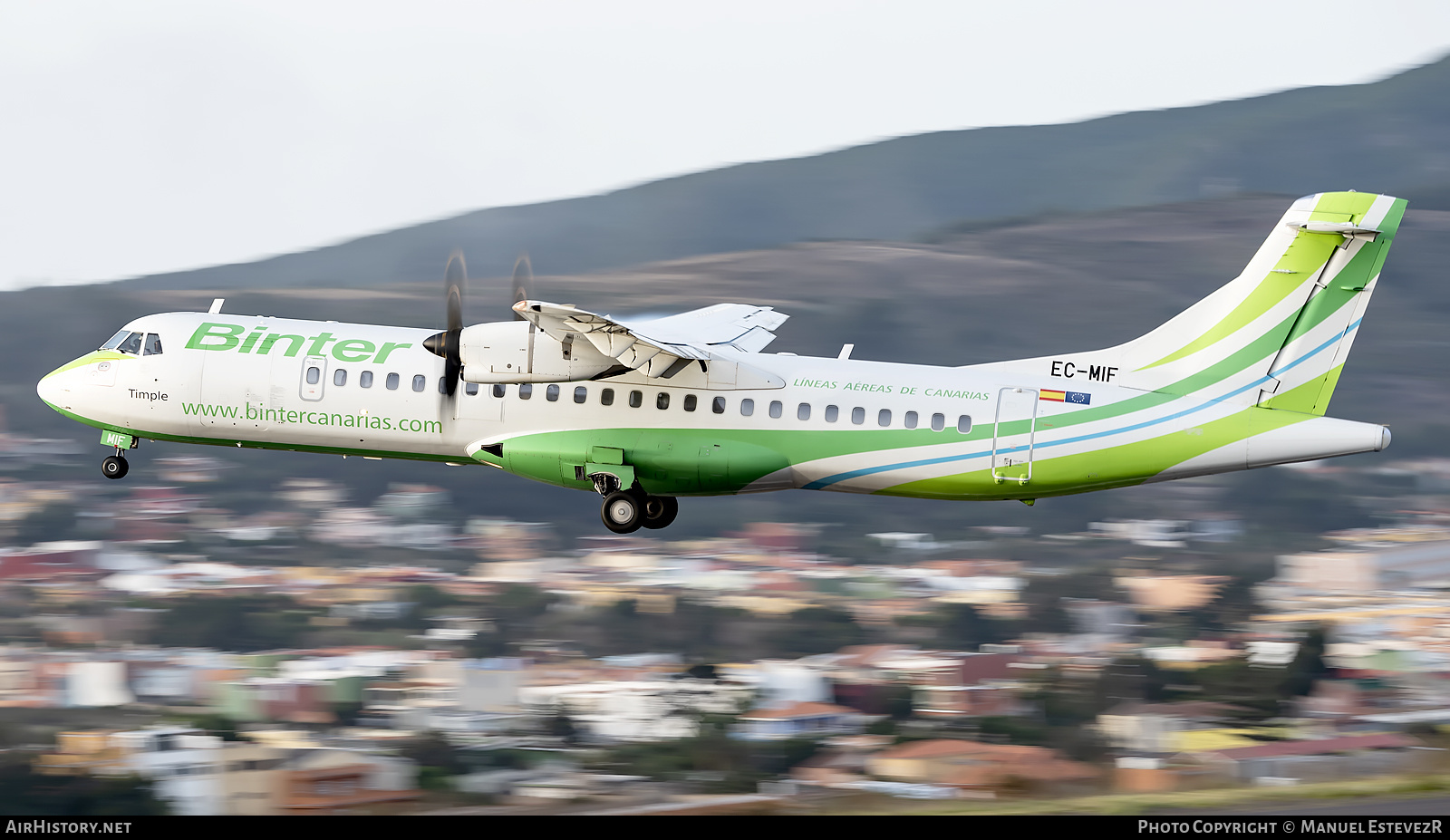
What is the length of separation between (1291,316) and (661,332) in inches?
399

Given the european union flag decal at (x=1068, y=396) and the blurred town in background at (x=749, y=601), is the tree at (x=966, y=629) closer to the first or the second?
the blurred town in background at (x=749, y=601)

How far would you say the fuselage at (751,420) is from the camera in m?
21.6

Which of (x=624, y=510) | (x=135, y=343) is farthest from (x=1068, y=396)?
(x=135, y=343)

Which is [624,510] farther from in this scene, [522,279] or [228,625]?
[228,625]

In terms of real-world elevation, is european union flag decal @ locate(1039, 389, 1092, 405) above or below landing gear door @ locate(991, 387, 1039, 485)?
above

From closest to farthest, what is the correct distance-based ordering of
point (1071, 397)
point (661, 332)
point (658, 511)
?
1. point (1071, 397)
2. point (661, 332)
3. point (658, 511)

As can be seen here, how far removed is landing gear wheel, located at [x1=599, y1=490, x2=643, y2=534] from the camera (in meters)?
22.9

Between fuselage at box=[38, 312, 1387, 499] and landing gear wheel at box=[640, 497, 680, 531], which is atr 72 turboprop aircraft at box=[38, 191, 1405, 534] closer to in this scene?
fuselage at box=[38, 312, 1387, 499]

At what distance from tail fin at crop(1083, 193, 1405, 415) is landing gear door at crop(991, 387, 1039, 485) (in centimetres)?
188

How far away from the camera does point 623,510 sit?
22953 mm

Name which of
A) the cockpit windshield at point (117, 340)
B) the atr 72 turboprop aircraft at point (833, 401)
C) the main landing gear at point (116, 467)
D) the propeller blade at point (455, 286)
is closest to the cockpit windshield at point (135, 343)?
the cockpit windshield at point (117, 340)

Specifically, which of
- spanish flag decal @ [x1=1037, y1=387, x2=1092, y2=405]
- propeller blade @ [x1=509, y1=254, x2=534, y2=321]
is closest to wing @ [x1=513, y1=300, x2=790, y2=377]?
propeller blade @ [x1=509, y1=254, x2=534, y2=321]

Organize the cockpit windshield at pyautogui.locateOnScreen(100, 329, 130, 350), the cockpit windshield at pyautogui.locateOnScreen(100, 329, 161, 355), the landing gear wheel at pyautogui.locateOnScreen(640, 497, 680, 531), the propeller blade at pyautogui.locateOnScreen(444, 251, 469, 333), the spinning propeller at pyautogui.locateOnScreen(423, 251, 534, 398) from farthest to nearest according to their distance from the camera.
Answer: the cockpit windshield at pyautogui.locateOnScreen(100, 329, 130, 350)
the cockpit windshield at pyautogui.locateOnScreen(100, 329, 161, 355)
the landing gear wheel at pyautogui.locateOnScreen(640, 497, 680, 531)
the propeller blade at pyautogui.locateOnScreen(444, 251, 469, 333)
the spinning propeller at pyautogui.locateOnScreen(423, 251, 534, 398)

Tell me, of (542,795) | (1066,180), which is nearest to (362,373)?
(542,795)
